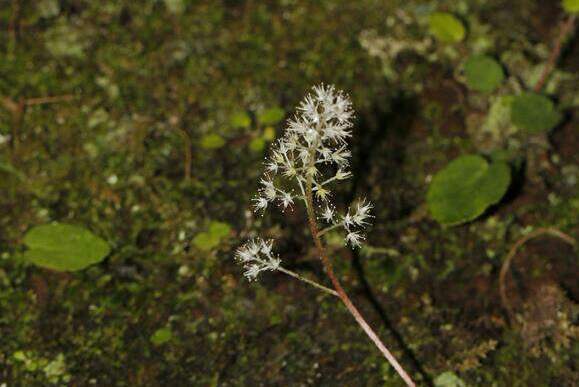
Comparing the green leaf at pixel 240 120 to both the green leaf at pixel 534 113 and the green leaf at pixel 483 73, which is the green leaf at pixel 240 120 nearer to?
the green leaf at pixel 483 73

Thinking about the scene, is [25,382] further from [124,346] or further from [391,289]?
[391,289]

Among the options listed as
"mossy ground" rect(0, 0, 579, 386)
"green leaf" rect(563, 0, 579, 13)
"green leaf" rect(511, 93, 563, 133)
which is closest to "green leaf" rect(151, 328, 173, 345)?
"mossy ground" rect(0, 0, 579, 386)

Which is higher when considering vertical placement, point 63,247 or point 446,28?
point 446,28

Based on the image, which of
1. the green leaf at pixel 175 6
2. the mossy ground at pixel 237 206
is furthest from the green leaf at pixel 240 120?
the green leaf at pixel 175 6

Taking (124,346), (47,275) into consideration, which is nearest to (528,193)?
(124,346)

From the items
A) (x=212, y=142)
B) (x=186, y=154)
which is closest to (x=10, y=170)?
(x=186, y=154)

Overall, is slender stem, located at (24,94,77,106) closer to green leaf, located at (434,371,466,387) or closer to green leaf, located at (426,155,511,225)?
green leaf, located at (426,155,511,225)

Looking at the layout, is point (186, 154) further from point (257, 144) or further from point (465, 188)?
point (465, 188)
